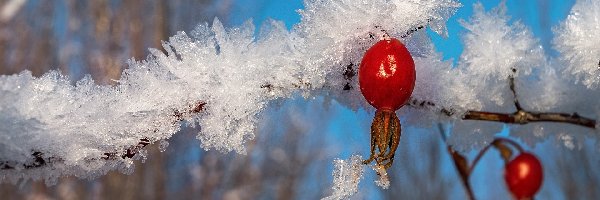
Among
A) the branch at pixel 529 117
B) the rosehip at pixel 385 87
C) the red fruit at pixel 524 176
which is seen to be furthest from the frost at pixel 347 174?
the red fruit at pixel 524 176

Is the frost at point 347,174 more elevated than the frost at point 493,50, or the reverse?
the frost at point 493,50

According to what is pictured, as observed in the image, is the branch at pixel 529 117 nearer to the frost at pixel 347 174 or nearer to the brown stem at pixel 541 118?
the brown stem at pixel 541 118

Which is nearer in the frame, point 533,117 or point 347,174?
point 347,174

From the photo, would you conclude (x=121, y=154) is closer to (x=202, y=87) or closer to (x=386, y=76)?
(x=202, y=87)

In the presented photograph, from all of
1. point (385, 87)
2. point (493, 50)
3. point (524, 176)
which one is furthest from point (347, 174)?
point (524, 176)

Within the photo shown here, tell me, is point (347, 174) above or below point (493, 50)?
below

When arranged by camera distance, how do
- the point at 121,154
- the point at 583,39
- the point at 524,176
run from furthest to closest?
1. the point at 524,176
2. the point at 583,39
3. the point at 121,154
